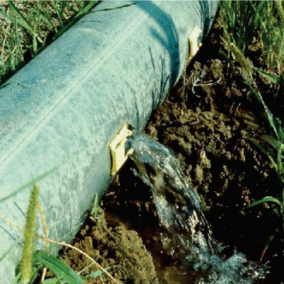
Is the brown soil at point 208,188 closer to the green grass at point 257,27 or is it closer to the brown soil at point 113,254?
the brown soil at point 113,254

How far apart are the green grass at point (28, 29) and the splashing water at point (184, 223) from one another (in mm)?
681

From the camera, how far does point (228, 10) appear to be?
8.67 ft

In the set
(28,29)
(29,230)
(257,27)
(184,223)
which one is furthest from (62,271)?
(257,27)

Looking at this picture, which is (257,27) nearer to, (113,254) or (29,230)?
(113,254)

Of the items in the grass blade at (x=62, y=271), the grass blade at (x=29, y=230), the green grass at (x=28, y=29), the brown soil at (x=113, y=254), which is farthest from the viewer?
the green grass at (x=28, y=29)

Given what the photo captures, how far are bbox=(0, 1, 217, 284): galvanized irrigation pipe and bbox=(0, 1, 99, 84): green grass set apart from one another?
202 mm

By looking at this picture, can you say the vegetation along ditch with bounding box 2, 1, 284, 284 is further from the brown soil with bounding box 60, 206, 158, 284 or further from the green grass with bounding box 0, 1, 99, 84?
the green grass with bounding box 0, 1, 99, 84

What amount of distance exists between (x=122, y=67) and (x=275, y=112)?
954 mm

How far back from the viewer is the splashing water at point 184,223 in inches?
87.3

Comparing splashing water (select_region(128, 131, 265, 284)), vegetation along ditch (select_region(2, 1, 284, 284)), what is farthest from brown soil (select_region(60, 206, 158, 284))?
splashing water (select_region(128, 131, 265, 284))

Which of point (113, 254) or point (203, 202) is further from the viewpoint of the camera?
point (203, 202)

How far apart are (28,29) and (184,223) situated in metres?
1.18

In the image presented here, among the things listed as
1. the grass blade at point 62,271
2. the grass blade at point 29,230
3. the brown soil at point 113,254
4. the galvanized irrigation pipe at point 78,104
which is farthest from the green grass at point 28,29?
the grass blade at point 29,230

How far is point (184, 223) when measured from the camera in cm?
237
